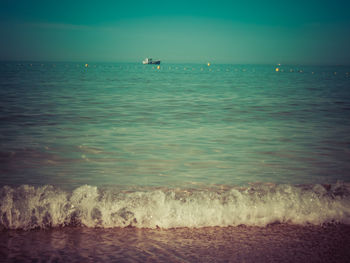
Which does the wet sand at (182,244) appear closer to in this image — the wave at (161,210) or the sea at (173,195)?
the sea at (173,195)

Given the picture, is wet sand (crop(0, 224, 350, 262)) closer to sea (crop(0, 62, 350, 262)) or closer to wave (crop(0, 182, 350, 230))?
sea (crop(0, 62, 350, 262))

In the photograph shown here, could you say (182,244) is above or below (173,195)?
below

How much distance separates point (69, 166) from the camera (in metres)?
6.56

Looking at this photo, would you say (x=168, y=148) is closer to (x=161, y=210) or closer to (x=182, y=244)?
(x=161, y=210)

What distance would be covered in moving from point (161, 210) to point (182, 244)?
2.31 ft

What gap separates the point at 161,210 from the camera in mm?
3955

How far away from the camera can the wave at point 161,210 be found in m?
3.83

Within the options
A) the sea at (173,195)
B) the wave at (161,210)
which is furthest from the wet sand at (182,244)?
the wave at (161,210)

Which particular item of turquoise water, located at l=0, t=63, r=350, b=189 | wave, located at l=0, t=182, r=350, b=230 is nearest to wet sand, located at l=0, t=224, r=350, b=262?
wave, located at l=0, t=182, r=350, b=230

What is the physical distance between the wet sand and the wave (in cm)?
13

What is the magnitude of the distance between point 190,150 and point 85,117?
7593 mm

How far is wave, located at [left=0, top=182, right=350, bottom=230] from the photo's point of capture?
12.6 feet

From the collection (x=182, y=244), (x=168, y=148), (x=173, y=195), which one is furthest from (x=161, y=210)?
(x=168, y=148)

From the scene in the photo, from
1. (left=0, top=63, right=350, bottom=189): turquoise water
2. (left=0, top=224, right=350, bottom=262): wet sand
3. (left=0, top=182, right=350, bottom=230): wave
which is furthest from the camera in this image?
(left=0, top=63, right=350, bottom=189): turquoise water
